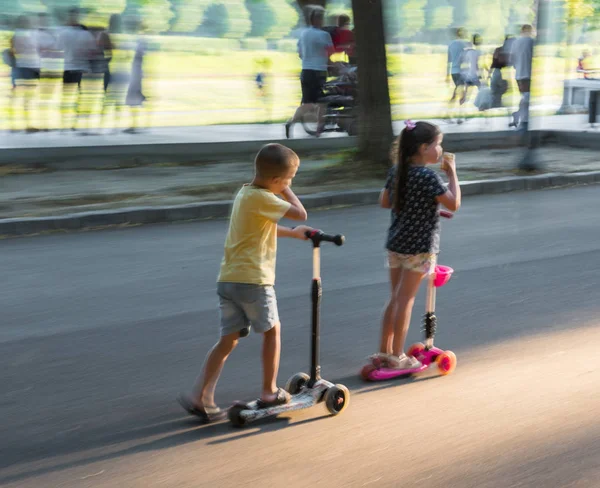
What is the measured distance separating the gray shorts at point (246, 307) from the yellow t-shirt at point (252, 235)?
0.04 metres

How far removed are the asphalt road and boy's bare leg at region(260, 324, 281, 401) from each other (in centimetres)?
15

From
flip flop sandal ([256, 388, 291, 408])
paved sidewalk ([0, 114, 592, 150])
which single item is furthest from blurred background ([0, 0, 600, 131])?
flip flop sandal ([256, 388, 291, 408])

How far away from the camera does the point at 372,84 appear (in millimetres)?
13078

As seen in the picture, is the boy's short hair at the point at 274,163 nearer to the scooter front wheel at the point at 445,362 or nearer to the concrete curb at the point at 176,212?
the scooter front wheel at the point at 445,362

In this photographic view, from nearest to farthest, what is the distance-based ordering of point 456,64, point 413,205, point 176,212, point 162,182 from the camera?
point 413,205, point 176,212, point 162,182, point 456,64

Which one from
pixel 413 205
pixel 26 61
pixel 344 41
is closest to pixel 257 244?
pixel 413 205

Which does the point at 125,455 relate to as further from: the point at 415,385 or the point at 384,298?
the point at 384,298

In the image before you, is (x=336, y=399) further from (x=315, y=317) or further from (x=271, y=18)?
(x=271, y=18)

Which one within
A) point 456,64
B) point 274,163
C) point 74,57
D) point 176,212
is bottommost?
point 176,212

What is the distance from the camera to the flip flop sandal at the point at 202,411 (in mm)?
4426

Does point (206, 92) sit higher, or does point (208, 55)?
point (208, 55)

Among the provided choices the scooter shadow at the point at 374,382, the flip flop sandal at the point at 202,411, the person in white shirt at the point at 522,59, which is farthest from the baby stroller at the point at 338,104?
the flip flop sandal at the point at 202,411

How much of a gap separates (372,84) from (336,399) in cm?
910

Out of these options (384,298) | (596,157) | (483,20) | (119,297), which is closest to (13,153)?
(119,297)
